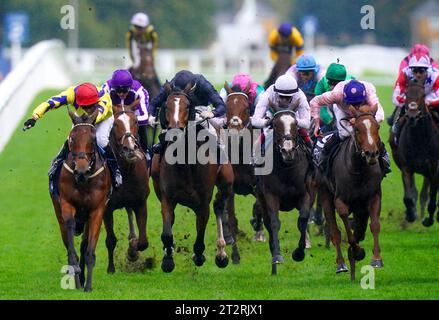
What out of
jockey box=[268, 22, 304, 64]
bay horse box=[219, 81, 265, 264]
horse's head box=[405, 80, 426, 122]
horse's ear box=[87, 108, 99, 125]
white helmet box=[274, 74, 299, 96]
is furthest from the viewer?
jockey box=[268, 22, 304, 64]

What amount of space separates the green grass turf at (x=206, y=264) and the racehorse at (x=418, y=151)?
0.50 metres

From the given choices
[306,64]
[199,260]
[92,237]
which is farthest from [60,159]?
[306,64]

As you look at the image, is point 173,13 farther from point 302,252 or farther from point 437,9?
point 302,252

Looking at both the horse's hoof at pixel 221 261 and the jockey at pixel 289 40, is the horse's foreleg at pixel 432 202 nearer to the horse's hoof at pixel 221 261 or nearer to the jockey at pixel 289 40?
the horse's hoof at pixel 221 261

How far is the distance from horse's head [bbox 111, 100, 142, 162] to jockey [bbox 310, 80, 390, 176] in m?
1.95

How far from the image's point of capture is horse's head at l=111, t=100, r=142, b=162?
12633mm

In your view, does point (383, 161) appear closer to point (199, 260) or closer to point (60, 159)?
point (199, 260)

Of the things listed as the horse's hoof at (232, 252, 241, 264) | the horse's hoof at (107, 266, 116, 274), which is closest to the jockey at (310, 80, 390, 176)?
the horse's hoof at (232, 252, 241, 264)

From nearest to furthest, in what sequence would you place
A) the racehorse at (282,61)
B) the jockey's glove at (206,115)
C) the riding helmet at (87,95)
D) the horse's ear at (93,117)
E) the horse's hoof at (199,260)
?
the horse's ear at (93,117) → the riding helmet at (87,95) → the jockey's glove at (206,115) → the horse's hoof at (199,260) → the racehorse at (282,61)

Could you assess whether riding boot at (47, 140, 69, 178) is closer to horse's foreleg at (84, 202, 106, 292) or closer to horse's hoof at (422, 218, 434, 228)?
horse's foreleg at (84, 202, 106, 292)

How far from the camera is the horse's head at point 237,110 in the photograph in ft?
44.5

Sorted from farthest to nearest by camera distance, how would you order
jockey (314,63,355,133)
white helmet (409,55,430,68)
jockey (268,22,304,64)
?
jockey (268,22,304,64) < white helmet (409,55,430,68) < jockey (314,63,355,133)

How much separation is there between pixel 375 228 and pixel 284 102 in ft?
5.12

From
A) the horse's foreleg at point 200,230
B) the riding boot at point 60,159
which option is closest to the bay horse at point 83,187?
the riding boot at point 60,159
